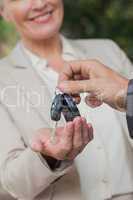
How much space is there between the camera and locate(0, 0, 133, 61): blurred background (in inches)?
113

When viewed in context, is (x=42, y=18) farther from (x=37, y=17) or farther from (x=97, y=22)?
(x=97, y=22)

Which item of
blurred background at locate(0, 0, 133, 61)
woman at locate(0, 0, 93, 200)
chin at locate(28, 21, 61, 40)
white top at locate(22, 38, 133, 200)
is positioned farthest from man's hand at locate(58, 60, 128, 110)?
blurred background at locate(0, 0, 133, 61)

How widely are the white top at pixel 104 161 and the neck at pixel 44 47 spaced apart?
334 millimetres

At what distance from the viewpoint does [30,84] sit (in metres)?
1.91

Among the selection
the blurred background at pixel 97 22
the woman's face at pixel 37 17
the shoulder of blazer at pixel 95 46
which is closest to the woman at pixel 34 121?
the woman's face at pixel 37 17

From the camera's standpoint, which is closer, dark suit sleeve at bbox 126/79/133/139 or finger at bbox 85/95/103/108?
dark suit sleeve at bbox 126/79/133/139

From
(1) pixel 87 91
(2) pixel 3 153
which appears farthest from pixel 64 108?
(2) pixel 3 153

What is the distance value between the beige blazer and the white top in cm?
5

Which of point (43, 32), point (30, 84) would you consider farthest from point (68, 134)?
point (43, 32)

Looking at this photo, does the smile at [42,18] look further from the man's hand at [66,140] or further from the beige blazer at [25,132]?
the man's hand at [66,140]

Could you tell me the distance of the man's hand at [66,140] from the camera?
4.58 feet

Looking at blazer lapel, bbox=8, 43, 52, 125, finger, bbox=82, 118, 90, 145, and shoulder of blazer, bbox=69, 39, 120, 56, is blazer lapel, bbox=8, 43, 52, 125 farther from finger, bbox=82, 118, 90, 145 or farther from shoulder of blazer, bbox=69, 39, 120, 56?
finger, bbox=82, 118, 90, 145

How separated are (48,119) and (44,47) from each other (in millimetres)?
381

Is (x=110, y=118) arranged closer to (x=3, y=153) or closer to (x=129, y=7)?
(x=3, y=153)
